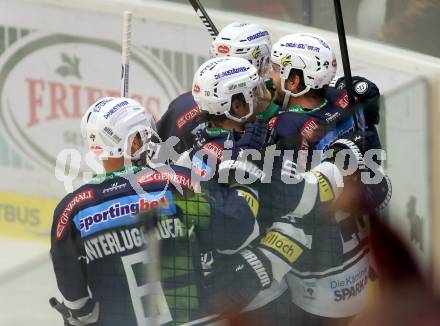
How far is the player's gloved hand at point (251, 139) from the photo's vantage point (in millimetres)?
4148

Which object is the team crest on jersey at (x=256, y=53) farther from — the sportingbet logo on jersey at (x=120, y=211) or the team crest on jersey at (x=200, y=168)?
the sportingbet logo on jersey at (x=120, y=211)

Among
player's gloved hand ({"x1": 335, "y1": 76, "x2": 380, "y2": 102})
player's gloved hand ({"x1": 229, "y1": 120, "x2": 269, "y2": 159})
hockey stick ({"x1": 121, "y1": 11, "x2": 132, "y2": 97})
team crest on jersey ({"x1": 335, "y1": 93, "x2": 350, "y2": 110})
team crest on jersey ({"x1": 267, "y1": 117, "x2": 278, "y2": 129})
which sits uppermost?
player's gloved hand ({"x1": 229, "y1": 120, "x2": 269, "y2": 159})

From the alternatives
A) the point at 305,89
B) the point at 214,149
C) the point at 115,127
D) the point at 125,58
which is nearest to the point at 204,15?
the point at 125,58

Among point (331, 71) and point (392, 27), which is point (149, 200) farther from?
point (392, 27)

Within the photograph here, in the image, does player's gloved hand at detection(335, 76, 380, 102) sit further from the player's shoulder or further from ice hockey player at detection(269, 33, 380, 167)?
the player's shoulder

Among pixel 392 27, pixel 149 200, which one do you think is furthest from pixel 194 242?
pixel 392 27

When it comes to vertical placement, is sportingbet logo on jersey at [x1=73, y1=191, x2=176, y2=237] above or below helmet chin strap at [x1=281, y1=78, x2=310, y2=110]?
above

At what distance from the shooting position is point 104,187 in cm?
397

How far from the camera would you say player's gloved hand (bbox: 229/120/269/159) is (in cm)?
415

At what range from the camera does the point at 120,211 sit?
391 centimetres

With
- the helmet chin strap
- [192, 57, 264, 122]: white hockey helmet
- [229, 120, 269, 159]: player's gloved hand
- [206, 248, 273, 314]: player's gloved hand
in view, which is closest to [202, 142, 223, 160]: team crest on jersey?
[229, 120, 269, 159]: player's gloved hand

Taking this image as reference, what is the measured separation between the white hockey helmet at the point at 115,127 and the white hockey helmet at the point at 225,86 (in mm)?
327

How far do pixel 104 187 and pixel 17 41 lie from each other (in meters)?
3.40

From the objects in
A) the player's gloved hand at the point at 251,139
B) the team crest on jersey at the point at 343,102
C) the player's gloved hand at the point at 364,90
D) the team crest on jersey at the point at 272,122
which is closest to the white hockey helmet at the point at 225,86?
the team crest on jersey at the point at 272,122
